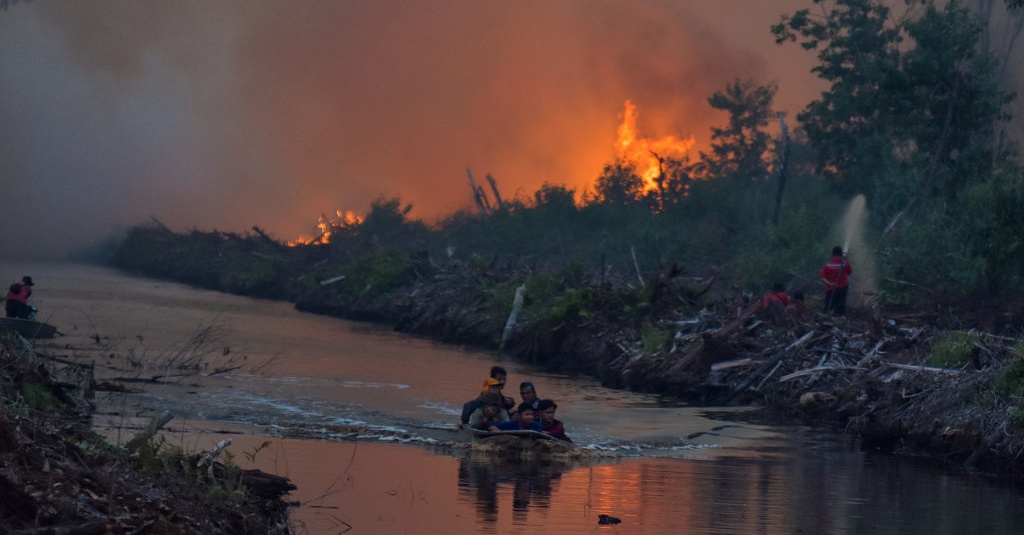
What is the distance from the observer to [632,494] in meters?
15.2

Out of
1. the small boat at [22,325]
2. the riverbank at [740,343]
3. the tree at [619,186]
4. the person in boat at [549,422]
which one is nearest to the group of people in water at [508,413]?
the person in boat at [549,422]

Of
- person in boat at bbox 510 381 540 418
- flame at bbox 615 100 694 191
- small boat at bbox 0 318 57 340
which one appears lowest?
person in boat at bbox 510 381 540 418

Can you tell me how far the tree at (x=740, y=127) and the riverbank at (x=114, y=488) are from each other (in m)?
49.1

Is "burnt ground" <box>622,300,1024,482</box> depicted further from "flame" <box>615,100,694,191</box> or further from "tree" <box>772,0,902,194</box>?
"flame" <box>615,100,694,191</box>

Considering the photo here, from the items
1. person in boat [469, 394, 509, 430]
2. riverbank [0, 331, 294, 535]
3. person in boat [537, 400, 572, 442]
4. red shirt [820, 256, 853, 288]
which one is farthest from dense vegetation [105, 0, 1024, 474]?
riverbank [0, 331, 294, 535]

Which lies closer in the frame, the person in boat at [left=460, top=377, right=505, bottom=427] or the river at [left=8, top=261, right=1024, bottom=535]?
the river at [left=8, top=261, right=1024, bottom=535]

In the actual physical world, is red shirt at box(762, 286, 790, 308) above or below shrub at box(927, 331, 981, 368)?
above

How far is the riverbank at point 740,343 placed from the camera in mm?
19594

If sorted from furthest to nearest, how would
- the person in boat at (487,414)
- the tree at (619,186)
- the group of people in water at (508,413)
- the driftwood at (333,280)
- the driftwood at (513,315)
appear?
1. the tree at (619,186)
2. the driftwood at (333,280)
3. the driftwood at (513,315)
4. the person in boat at (487,414)
5. the group of people in water at (508,413)

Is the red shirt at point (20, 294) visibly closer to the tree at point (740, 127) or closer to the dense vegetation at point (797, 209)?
the dense vegetation at point (797, 209)

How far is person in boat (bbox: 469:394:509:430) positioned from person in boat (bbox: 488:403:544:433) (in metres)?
0.28

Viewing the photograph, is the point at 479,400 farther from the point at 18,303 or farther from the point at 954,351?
the point at 18,303

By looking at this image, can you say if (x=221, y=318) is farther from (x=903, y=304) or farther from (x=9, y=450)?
(x=9, y=450)

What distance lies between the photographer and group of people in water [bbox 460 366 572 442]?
18031 millimetres
